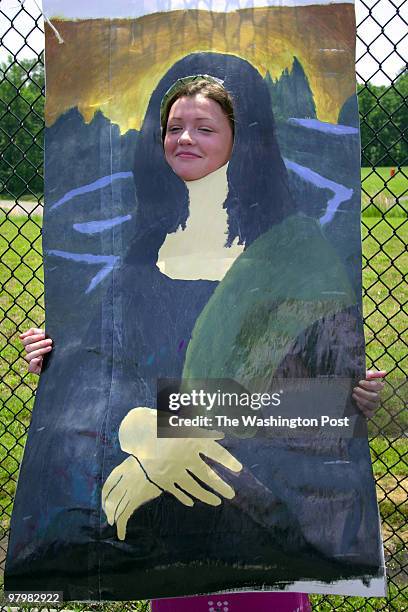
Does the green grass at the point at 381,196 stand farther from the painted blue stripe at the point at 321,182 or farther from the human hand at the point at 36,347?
the human hand at the point at 36,347

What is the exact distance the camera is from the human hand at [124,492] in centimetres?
169

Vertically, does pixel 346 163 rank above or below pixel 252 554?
above

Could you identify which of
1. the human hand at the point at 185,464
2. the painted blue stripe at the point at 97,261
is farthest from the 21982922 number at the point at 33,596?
the painted blue stripe at the point at 97,261

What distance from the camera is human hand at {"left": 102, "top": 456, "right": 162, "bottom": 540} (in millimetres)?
1694

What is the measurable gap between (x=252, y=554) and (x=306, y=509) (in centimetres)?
17

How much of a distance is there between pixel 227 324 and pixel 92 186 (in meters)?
0.47

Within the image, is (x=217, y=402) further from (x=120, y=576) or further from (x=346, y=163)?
(x=346, y=163)

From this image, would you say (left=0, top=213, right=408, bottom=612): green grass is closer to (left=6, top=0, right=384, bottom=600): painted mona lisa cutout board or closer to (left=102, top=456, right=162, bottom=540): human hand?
(left=6, top=0, right=384, bottom=600): painted mona lisa cutout board

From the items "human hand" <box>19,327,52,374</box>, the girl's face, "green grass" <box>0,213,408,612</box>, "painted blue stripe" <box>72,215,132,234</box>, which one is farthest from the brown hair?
"green grass" <box>0,213,408,612</box>

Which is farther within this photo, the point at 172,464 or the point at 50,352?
the point at 50,352

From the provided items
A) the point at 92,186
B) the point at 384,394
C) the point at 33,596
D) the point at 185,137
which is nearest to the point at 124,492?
the point at 33,596

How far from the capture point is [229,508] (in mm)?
1695

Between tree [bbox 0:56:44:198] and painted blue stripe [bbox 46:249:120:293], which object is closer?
painted blue stripe [bbox 46:249:120:293]

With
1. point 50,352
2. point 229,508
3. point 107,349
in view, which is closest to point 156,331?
point 107,349
